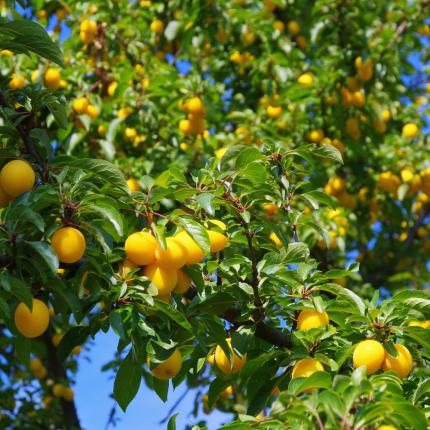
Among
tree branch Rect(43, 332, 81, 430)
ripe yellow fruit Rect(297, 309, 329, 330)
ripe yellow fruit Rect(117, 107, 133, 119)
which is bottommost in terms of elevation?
ripe yellow fruit Rect(297, 309, 329, 330)

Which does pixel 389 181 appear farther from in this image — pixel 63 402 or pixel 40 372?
pixel 40 372

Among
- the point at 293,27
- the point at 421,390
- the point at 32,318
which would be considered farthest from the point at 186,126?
the point at 421,390

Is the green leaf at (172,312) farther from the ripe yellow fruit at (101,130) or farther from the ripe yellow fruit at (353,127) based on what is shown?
the ripe yellow fruit at (353,127)

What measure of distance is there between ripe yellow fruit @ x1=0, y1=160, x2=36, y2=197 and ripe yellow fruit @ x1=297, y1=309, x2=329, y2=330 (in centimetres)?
71

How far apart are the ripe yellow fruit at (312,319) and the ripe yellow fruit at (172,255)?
349mm

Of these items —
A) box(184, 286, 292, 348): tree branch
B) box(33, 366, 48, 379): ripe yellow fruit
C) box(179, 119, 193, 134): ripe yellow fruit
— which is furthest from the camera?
box(33, 366, 48, 379): ripe yellow fruit

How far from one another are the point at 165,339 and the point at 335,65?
276 cm

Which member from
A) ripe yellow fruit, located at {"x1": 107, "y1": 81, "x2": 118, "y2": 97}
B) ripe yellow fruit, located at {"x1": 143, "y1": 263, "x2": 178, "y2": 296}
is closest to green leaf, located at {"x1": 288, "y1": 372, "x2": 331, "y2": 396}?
ripe yellow fruit, located at {"x1": 143, "y1": 263, "x2": 178, "y2": 296}

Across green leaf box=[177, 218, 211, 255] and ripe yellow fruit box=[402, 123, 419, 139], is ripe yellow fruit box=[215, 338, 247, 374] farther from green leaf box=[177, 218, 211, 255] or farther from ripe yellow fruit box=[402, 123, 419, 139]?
ripe yellow fruit box=[402, 123, 419, 139]

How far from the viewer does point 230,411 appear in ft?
14.4

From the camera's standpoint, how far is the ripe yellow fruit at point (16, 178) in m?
1.61

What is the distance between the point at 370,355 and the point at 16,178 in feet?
2.85

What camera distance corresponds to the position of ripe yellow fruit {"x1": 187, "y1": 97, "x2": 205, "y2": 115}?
3.58 m

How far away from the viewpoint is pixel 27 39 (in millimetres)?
1846
